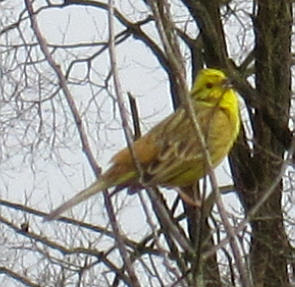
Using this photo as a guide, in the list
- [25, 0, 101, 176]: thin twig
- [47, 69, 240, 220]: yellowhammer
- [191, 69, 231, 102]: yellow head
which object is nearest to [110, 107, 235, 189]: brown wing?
[47, 69, 240, 220]: yellowhammer

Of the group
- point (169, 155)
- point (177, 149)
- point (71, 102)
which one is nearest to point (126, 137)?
point (71, 102)

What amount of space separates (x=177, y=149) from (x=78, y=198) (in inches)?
16.6

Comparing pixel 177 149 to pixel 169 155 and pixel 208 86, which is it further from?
pixel 208 86

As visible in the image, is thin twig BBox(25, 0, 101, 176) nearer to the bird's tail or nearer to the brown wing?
the bird's tail

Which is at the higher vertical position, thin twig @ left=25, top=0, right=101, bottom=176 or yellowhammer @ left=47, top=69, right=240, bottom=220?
yellowhammer @ left=47, top=69, right=240, bottom=220

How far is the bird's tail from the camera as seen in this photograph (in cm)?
388

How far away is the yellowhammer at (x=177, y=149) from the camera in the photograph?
420 centimetres

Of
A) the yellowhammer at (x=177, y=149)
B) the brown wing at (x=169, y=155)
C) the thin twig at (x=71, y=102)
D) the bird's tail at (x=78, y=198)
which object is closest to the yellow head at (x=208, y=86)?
the yellowhammer at (x=177, y=149)

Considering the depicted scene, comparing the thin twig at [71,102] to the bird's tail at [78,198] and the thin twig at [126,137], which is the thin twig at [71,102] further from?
the bird's tail at [78,198]

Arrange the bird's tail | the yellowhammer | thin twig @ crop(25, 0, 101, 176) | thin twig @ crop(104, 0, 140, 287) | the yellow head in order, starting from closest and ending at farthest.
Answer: thin twig @ crop(104, 0, 140, 287) < thin twig @ crop(25, 0, 101, 176) < the bird's tail < the yellowhammer < the yellow head

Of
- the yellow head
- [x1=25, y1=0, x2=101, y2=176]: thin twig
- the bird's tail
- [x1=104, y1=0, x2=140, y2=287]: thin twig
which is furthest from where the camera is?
the yellow head

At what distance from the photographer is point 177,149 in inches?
170

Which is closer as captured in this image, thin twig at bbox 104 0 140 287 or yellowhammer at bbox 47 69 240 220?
thin twig at bbox 104 0 140 287

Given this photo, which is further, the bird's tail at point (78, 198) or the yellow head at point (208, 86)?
the yellow head at point (208, 86)
